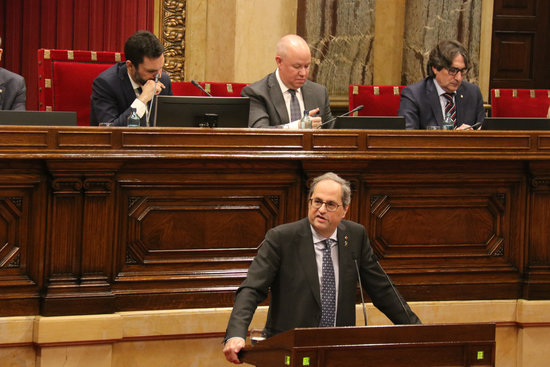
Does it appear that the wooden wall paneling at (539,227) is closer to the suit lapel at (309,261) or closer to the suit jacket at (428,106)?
the suit jacket at (428,106)

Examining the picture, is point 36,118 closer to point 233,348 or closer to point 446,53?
point 233,348

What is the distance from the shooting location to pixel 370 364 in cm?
274

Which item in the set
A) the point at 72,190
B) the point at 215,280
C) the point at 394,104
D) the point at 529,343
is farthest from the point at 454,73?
the point at 72,190

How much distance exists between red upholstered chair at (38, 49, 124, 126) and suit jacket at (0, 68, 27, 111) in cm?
10

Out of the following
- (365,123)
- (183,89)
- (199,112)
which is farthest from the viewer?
(183,89)

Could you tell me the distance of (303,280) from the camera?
334 cm

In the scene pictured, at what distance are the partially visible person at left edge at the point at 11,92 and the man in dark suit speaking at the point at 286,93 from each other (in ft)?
3.88

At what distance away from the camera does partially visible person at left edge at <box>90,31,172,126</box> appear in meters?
4.70

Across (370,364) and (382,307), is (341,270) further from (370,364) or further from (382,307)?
(370,364)

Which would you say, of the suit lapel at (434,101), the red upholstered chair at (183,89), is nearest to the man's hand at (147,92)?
the red upholstered chair at (183,89)

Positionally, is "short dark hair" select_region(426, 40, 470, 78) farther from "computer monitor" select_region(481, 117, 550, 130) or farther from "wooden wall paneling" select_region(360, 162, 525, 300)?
"wooden wall paneling" select_region(360, 162, 525, 300)

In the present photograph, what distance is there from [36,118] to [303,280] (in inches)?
55.9

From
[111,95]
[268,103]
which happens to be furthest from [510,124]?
[111,95]

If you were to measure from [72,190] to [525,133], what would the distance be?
2.17 m
